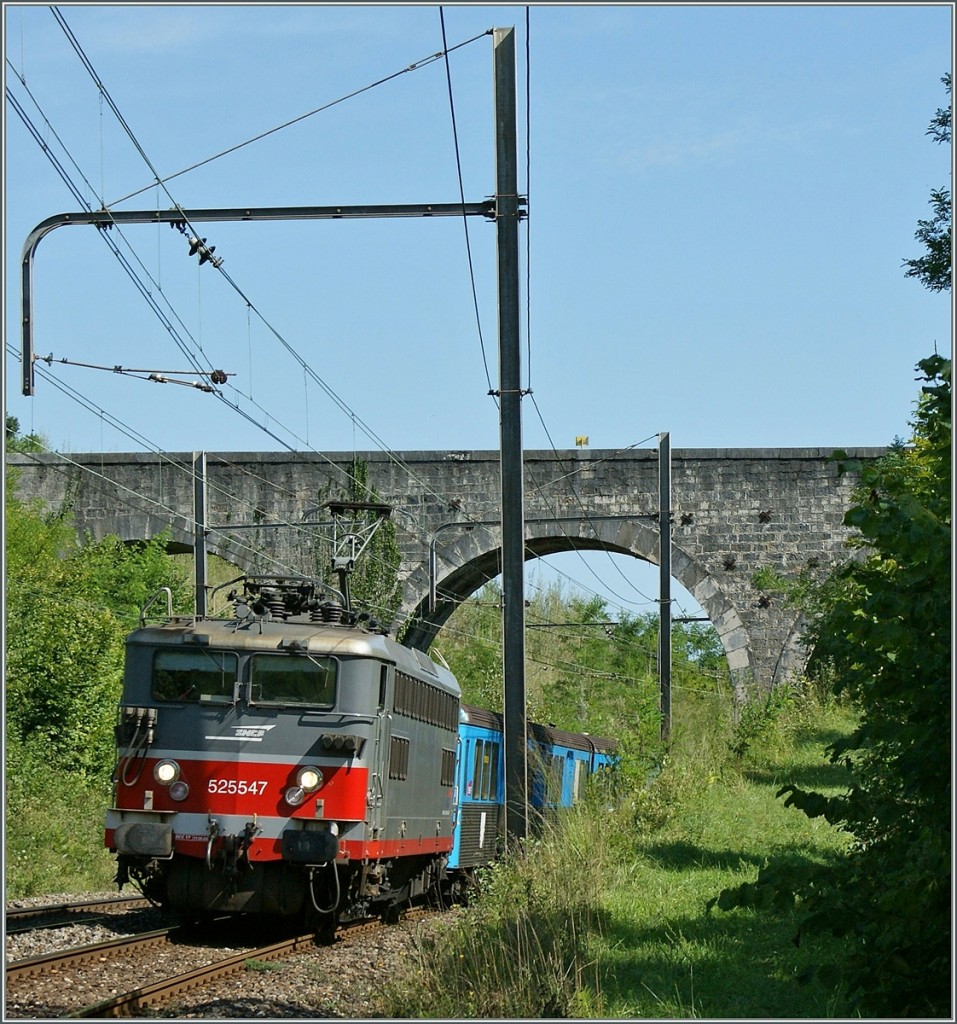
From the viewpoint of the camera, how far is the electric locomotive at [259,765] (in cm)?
1133

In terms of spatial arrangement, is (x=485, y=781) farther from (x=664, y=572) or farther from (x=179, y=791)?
(x=664, y=572)

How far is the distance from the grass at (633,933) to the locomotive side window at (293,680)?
2.14 metres

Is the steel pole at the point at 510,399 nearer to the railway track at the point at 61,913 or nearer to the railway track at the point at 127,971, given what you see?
the railway track at the point at 127,971

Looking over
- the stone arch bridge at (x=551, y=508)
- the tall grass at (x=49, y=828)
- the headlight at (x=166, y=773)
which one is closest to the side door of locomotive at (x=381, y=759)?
the headlight at (x=166, y=773)

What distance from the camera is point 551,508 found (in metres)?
32.5

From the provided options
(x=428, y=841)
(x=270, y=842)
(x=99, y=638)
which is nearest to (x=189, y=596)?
(x=99, y=638)

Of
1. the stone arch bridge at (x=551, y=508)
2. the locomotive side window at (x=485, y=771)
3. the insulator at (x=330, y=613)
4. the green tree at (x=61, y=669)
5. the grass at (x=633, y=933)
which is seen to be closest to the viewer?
the grass at (x=633, y=933)

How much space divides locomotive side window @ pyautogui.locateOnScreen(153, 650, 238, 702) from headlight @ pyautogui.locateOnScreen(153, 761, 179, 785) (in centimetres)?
61

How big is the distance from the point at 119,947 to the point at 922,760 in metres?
6.95

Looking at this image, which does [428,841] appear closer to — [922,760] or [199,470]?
[922,760]

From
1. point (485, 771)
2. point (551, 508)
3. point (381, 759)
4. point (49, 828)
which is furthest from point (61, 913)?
point (551, 508)

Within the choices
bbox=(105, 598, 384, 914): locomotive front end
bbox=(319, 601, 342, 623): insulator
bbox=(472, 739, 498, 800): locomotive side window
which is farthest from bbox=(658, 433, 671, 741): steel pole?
bbox=(105, 598, 384, 914): locomotive front end

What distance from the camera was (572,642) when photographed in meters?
65.2

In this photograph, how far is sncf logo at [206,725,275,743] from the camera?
1166cm
